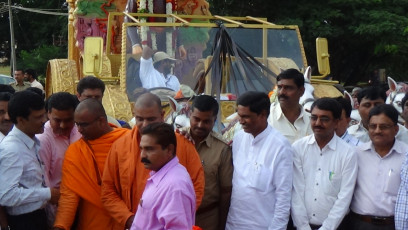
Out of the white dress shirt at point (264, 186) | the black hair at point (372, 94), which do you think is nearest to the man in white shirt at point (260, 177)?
the white dress shirt at point (264, 186)

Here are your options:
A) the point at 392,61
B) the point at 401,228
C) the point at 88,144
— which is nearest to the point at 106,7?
the point at 88,144

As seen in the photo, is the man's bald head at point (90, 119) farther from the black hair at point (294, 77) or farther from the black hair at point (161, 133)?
the black hair at point (294, 77)

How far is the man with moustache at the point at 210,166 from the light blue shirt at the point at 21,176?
43.6 inches

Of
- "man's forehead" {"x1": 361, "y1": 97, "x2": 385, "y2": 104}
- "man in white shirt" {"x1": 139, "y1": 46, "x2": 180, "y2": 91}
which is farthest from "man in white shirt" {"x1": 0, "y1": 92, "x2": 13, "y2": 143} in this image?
"man's forehead" {"x1": 361, "y1": 97, "x2": 385, "y2": 104}

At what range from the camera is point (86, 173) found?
4.80 m

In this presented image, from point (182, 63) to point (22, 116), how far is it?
3558mm

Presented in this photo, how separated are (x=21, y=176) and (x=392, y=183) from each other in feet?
8.20

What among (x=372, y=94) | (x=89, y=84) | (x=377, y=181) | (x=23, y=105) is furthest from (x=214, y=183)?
(x=372, y=94)

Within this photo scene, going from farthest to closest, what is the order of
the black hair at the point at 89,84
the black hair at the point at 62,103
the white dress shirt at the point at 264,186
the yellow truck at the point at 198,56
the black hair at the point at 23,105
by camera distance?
the yellow truck at the point at 198,56
the black hair at the point at 89,84
the black hair at the point at 62,103
the white dress shirt at the point at 264,186
the black hair at the point at 23,105

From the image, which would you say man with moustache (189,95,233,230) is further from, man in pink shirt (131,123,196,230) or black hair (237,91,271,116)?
man in pink shirt (131,123,196,230)

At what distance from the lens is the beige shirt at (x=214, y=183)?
5.04 metres

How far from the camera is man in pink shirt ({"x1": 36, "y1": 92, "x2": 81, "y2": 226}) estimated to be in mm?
4930

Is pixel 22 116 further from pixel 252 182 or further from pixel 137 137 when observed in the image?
pixel 252 182

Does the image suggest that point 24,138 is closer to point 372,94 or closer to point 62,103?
point 62,103
